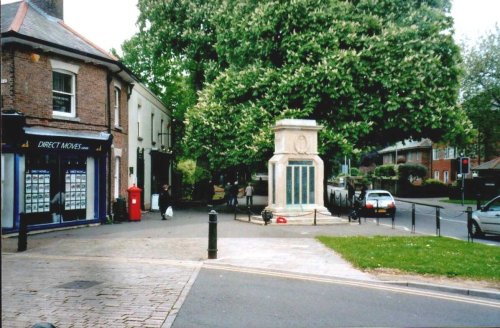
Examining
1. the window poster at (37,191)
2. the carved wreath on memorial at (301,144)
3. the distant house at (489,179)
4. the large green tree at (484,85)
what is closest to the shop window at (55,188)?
the window poster at (37,191)

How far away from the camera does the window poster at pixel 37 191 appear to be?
1592 centimetres

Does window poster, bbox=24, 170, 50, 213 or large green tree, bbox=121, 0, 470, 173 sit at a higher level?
large green tree, bbox=121, 0, 470, 173

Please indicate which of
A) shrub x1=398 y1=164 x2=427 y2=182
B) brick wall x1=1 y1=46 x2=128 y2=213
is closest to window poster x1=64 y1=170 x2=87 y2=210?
brick wall x1=1 y1=46 x2=128 y2=213

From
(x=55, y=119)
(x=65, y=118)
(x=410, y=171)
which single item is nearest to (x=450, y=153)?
(x=410, y=171)

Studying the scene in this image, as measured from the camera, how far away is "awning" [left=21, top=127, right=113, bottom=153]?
51.3ft

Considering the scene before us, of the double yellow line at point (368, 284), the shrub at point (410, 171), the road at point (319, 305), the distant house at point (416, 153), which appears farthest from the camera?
the distant house at point (416, 153)

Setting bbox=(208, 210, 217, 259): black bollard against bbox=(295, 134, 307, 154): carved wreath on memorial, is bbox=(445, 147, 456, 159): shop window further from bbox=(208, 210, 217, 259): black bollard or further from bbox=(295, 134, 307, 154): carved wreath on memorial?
bbox=(208, 210, 217, 259): black bollard

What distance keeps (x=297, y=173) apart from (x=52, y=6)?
12.3 metres

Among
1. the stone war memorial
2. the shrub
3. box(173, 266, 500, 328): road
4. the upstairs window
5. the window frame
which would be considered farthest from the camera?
the shrub

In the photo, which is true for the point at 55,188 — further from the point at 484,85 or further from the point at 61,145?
the point at 484,85

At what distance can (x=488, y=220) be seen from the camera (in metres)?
16.0

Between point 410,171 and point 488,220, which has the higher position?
point 410,171

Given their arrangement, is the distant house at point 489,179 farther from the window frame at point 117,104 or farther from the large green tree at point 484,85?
the window frame at point 117,104

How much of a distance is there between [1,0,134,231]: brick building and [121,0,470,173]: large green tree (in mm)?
5757
